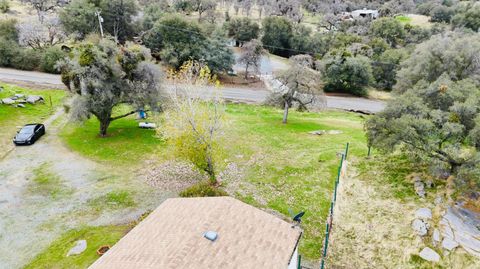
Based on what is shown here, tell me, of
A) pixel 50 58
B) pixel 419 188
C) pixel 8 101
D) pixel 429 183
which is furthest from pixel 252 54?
pixel 419 188

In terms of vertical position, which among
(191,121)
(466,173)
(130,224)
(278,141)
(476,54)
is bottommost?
(130,224)

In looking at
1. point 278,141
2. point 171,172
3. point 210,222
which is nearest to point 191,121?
point 171,172

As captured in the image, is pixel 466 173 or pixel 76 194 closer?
pixel 466 173

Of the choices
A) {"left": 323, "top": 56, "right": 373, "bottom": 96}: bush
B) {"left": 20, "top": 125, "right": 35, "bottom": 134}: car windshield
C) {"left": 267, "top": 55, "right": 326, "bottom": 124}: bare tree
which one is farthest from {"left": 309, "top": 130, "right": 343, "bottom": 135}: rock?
{"left": 20, "top": 125, "right": 35, "bottom": 134}: car windshield

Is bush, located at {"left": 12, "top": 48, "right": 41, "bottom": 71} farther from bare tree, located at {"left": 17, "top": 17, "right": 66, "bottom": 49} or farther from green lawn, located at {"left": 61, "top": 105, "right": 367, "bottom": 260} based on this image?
green lawn, located at {"left": 61, "top": 105, "right": 367, "bottom": 260}

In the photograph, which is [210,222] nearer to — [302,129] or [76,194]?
[76,194]

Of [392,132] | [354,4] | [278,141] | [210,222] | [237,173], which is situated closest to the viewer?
[210,222]

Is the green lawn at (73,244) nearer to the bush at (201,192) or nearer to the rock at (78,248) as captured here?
the rock at (78,248)
